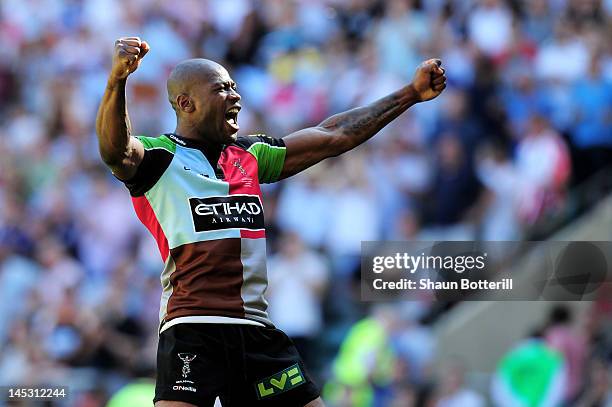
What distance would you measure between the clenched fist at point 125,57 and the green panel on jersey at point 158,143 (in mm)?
483

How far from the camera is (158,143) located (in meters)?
5.67

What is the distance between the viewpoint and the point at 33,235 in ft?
41.5

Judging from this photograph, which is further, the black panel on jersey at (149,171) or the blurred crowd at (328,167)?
the blurred crowd at (328,167)

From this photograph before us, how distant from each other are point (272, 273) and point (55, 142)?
356cm

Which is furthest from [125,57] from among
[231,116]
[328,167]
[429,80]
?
[328,167]

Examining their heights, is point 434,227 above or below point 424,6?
below

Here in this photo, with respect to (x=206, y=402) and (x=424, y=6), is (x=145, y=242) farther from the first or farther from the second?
(x=206, y=402)

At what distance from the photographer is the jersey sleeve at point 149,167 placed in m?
5.55

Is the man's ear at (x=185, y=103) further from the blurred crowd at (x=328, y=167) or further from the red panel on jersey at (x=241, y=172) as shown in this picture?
the blurred crowd at (x=328, y=167)

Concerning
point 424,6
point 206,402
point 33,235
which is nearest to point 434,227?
point 424,6

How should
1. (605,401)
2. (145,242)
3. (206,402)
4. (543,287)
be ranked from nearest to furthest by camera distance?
(206,402) → (605,401) → (543,287) → (145,242)

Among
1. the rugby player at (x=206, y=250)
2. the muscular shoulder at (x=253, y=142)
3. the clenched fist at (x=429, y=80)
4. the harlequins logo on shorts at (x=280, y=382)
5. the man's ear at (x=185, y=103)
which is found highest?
the clenched fist at (x=429, y=80)

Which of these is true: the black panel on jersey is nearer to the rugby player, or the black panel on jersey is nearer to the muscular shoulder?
the rugby player

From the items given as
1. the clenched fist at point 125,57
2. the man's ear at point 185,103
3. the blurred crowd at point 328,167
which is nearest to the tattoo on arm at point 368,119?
the man's ear at point 185,103
